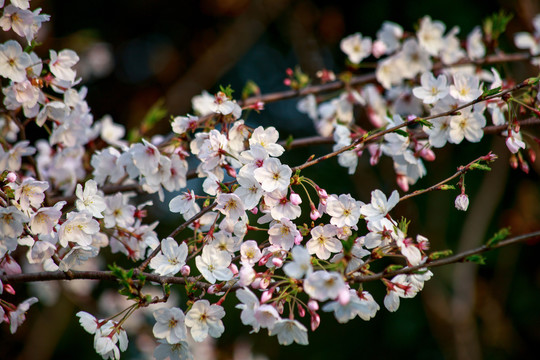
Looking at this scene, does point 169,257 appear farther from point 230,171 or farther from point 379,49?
point 379,49

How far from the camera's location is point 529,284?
180 inches

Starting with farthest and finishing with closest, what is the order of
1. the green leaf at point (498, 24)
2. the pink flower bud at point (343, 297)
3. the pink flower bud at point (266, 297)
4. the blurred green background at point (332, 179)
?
the blurred green background at point (332, 179) < the green leaf at point (498, 24) < the pink flower bud at point (266, 297) < the pink flower bud at point (343, 297)

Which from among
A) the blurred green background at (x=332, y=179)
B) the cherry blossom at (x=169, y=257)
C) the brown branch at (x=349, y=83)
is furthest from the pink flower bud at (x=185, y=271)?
the blurred green background at (x=332, y=179)

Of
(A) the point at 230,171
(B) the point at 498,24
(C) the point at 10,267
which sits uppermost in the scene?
(B) the point at 498,24

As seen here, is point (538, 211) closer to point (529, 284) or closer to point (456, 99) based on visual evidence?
point (529, 284)

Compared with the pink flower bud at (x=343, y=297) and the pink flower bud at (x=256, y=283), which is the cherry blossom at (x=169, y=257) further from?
the pink flower bud at (x=343, y=297)

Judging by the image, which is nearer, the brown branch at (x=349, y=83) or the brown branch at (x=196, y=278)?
the brown branch at (x=196, y=278)

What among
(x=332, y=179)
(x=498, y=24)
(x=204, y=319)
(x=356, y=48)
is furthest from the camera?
(x=332, y=179)

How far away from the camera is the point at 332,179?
5.08 metres

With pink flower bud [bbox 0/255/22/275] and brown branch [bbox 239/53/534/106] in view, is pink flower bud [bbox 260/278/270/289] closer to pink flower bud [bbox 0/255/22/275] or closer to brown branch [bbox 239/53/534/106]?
pink flower bud [bbox 0/255/22/275]

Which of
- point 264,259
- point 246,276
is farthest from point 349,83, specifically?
point 246,276

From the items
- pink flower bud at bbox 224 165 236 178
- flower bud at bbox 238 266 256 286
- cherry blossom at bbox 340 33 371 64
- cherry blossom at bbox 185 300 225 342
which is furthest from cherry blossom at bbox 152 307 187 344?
cherry blossom at bbox 340 33 371 64

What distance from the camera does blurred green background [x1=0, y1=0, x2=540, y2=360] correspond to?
3.97 m

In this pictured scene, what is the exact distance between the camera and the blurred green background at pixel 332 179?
3.97 m
